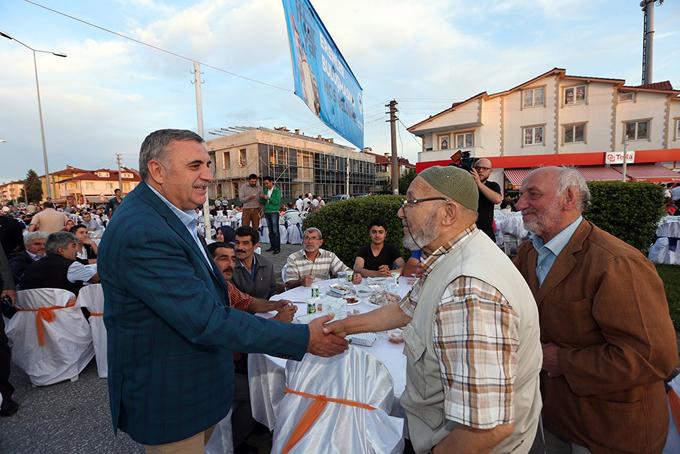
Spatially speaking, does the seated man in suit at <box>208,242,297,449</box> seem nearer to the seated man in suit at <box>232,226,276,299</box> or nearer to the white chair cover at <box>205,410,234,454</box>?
the white chair cover at <box>205,410,234,454</box>

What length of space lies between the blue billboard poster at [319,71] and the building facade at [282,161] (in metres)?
30.2

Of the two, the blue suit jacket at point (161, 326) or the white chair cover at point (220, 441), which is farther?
the white chair cover at point (220, 441)

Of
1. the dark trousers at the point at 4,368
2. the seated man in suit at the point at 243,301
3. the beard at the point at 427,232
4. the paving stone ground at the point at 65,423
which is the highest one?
the beard at the point at 427,232

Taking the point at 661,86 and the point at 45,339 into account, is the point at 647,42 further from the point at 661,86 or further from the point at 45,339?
the point at 45,339

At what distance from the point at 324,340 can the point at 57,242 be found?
3978 mm

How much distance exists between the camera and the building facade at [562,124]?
73.9ft

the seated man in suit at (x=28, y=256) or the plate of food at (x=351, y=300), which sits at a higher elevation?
the seated man in suit at (x=28, y=256)

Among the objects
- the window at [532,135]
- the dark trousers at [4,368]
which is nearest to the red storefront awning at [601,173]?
the window at [532,135]

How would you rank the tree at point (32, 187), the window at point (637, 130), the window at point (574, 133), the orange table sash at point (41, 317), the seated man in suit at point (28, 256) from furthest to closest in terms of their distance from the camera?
the tree at point (32, 187), the window at point (574, 133), the window at point (637, 130), the seated man in suit at point (28, 256), the orange table sash at point (41, 317)

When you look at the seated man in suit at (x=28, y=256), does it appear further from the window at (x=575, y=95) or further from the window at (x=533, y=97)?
the window at (x=575, y=95)

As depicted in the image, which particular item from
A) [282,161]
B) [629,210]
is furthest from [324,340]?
[282,161]

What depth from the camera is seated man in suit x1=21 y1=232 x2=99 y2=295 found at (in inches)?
144

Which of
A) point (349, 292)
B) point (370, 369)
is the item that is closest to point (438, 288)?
point (370, 369)

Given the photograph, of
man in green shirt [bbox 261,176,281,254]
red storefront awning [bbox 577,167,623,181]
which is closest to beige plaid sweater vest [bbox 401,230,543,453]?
man in green shirt [bbox 261,176,281,254]
